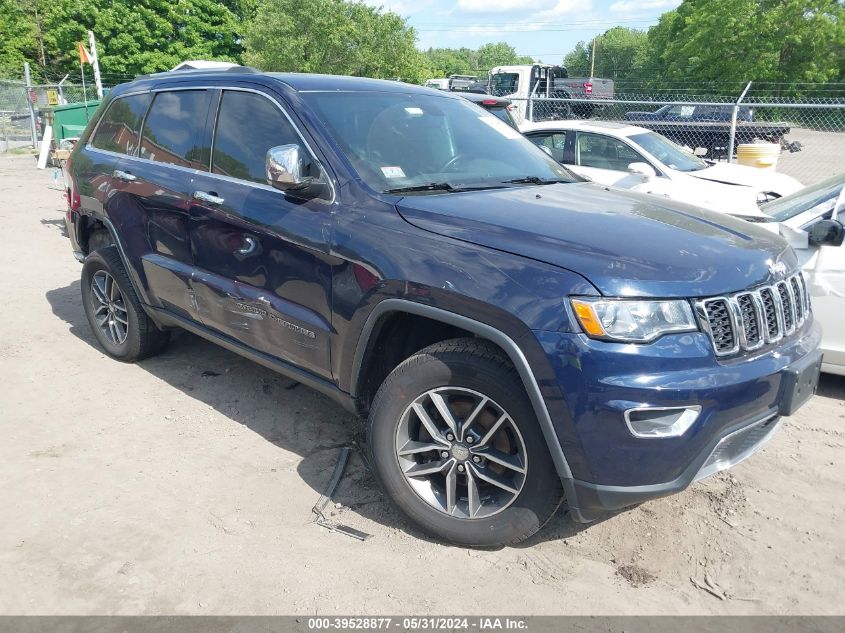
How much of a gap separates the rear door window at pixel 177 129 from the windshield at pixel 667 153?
6006 mm

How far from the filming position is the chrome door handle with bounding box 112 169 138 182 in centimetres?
455

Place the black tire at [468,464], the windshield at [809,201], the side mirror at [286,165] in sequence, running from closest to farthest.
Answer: the black tire at [468,464] < the side mirror at [286,165] < the windshield at [809,201]

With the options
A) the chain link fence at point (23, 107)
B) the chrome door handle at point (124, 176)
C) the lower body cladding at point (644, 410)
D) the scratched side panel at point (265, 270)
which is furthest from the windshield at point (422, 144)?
the chain link fence at point (23, 107)

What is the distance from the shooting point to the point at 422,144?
12.2ft

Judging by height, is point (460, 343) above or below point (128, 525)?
above

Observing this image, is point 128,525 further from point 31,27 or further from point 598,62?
point 598,62

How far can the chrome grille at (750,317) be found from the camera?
261 centimetres

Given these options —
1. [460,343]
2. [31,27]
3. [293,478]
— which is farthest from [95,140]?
[31,27]

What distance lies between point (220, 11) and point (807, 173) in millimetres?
34494

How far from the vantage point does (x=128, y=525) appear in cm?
324

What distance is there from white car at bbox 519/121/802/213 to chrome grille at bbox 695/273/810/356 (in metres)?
4.74

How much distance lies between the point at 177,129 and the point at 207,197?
0.71 m

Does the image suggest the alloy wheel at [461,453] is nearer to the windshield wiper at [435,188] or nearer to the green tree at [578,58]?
the windshield wiper at [435,188]

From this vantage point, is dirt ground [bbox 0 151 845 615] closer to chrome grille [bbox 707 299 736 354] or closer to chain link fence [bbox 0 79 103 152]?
chrome grille [bbox 707 299 736 354]
